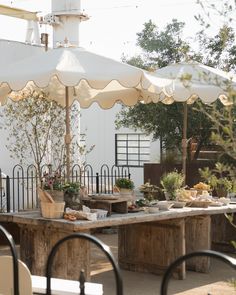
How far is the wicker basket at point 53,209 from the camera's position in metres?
6.09

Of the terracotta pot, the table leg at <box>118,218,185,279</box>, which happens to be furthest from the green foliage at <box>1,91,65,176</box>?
the terracotta pot

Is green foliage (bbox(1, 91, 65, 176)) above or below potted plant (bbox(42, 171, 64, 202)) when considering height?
above

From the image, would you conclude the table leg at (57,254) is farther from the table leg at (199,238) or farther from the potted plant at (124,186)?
the table leg at (199,238)

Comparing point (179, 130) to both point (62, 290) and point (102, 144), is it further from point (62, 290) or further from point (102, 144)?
point (62, 290)

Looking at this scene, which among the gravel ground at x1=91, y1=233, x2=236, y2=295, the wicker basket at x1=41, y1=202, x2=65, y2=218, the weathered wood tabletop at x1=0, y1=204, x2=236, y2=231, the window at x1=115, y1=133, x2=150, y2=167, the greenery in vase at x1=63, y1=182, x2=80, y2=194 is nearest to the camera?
the weathered wood tabletop at x1=0, y1=204, x2=236, y2=231

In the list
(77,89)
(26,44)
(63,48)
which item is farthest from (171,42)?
(63,48)

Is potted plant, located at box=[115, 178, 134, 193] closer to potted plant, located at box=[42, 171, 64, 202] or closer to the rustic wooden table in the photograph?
the rustic wooden table

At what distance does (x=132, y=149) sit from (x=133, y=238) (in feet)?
50.6

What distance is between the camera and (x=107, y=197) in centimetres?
685

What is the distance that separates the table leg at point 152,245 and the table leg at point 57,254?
1487 mm

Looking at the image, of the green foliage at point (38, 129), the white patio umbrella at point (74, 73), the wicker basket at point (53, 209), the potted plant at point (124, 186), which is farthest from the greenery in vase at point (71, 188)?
the green foliage at point (38, 129)

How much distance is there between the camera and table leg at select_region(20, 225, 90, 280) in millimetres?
6184

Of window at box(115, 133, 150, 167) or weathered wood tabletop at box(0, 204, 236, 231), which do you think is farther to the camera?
window at box(115, 133, 150, 167)

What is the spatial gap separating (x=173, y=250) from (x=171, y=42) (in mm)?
8915
